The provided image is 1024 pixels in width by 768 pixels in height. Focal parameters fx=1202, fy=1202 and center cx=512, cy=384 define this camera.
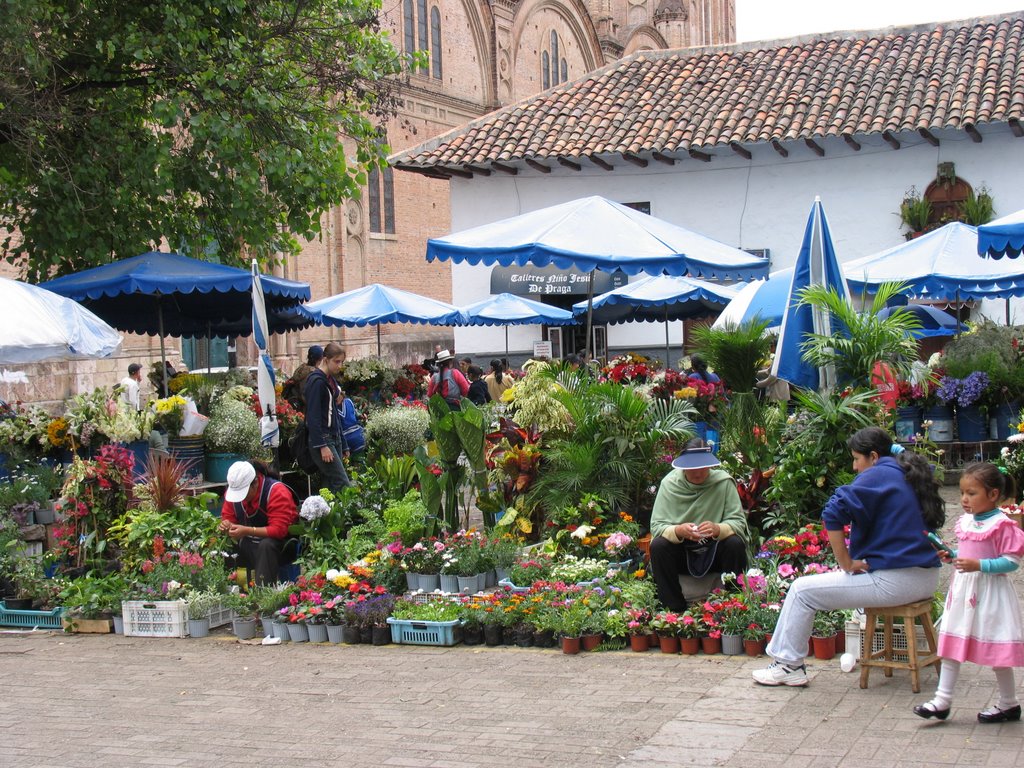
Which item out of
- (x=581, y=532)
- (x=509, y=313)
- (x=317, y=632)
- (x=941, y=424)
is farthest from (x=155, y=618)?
(x=509, y=313)

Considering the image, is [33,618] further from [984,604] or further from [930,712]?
[984,604]

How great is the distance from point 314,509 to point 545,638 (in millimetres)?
2525

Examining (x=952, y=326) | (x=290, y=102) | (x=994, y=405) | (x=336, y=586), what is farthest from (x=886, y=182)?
(x=336, y=586)

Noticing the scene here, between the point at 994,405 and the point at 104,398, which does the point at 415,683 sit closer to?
the point at 104,398

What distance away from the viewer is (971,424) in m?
12.9

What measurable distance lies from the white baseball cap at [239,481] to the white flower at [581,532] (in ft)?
8.22

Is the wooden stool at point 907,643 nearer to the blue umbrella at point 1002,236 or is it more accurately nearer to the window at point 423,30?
the blue umbrella at point 1002,236

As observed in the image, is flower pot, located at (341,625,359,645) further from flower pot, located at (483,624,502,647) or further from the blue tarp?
the blue tarp

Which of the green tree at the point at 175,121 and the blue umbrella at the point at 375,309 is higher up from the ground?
the green tree at the point at 175,121

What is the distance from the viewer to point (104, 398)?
420 inches

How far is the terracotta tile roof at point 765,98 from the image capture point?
21.9 m

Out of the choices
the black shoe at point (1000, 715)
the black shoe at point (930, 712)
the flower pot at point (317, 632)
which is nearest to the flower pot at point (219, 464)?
the flower pot at point (317, 632)

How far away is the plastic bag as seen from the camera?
1135cm

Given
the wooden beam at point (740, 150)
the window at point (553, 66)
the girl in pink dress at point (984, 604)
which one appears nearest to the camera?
the girl in pink dress at point (984, 604)
